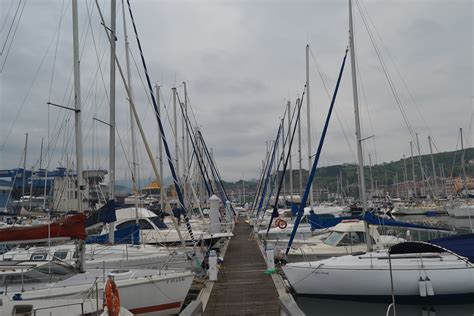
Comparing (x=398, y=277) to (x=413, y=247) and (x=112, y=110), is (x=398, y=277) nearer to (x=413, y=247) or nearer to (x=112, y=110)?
(x=413, y=247)

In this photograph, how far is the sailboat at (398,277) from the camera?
11.2 meters

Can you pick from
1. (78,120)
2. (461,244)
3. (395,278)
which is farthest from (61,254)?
(461,244)

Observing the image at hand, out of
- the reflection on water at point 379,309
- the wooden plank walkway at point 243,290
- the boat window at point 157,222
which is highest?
the boat window at point 157,222

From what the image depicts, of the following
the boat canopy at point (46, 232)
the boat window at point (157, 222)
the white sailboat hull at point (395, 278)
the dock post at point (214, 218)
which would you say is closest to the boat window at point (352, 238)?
the white sailboat hull at point (395, 278)

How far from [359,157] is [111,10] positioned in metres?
9.75

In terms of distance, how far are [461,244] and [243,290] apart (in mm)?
6432

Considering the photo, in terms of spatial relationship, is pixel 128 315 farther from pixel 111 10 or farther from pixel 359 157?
pixel 111 10

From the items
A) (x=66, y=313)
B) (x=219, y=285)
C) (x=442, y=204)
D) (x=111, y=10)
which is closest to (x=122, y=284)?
(x=66, y=313)

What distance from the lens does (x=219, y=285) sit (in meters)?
14.0

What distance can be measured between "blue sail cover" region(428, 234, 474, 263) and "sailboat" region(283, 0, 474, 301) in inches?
7.2

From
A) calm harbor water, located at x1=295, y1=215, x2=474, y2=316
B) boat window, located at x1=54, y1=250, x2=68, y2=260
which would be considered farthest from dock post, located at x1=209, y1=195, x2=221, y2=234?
calm harbor water, located at x1=295, y1=215, x2=474, y2=316

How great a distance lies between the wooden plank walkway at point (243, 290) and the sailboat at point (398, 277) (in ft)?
4.37

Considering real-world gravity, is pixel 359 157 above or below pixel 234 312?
above

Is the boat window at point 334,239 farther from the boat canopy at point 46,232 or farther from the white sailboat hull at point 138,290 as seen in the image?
the boat canopy at point 46,232
